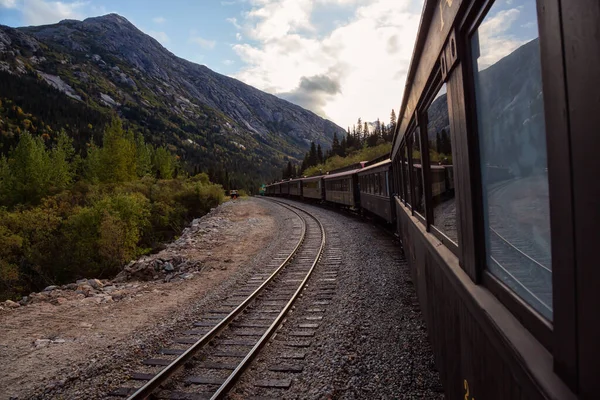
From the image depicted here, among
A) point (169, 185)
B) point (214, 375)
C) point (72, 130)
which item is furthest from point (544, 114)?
point (72, 130)

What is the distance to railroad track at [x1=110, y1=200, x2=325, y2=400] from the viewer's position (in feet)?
15.1

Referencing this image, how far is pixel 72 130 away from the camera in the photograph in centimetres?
12669

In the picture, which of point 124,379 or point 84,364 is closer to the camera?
point 124,379

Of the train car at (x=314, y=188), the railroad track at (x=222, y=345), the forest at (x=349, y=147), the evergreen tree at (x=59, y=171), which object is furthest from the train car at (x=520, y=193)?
the forest at (x=349, y=147)

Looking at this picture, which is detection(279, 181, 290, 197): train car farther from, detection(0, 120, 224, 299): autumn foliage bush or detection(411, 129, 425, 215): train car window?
detection(411, 129, 425, 215): train car window

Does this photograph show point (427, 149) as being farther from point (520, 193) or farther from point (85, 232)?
point (85, 232)

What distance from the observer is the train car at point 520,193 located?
99 centimetres

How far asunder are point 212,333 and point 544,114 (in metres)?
5.86

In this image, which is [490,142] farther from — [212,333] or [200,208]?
[200,208]

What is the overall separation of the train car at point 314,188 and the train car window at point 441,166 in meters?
28.8

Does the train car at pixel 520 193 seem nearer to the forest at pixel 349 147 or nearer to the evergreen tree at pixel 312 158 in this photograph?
the forest at pixel 349 147

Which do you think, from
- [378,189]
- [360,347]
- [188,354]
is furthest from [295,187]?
[188,354]

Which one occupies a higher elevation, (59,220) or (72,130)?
(72,130)

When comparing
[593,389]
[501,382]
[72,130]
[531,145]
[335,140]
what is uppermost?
[72,130]
